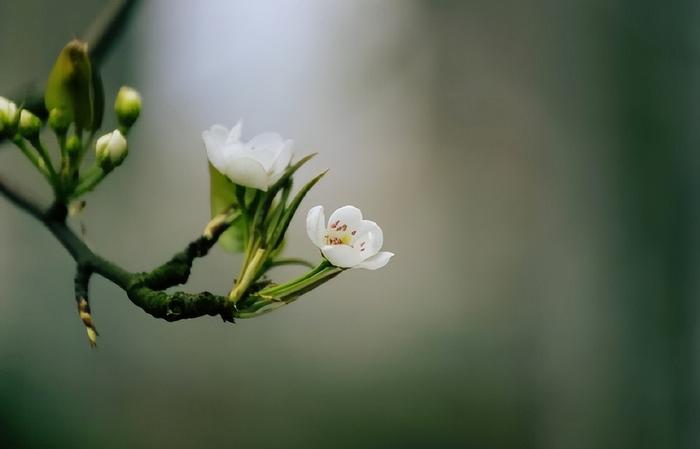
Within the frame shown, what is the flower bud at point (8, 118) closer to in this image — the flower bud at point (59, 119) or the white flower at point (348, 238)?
the flower bud at point (59, 119)

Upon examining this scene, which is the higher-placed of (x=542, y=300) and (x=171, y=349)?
(x=542, y=300)

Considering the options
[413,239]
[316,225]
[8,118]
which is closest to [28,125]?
[8,118]

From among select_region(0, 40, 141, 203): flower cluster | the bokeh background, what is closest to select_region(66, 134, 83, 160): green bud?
select_region(0, 40, 141, 203): flower cluster

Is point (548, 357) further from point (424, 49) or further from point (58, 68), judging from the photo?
point (58, 68)

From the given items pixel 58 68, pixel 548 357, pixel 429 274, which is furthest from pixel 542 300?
pixel 58 68

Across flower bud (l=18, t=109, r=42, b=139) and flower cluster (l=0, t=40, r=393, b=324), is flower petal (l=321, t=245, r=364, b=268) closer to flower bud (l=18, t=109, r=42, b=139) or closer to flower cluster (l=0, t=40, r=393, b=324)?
flower cluster (l=0, t=40, r=393, b=324)
